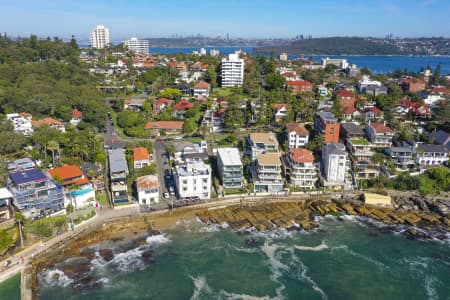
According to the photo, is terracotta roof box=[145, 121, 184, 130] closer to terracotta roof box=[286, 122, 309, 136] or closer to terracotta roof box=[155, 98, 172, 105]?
terracotta roof box=[155, 98, 172, 105]

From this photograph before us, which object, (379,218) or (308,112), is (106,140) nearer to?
(308,112)

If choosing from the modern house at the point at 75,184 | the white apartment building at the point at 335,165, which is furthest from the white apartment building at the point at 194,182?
the white apartment building at the point at 335,165

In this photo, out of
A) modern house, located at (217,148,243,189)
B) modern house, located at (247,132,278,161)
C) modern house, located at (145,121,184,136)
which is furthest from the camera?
modern house, located at (145,121,184,136)

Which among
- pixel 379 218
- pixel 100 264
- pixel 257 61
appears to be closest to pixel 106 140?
pixel 100 264

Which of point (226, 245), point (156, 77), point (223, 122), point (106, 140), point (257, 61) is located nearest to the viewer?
point (226, 245)

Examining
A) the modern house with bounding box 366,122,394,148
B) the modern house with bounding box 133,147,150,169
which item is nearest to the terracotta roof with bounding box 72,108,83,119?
the modern house with bounding box 133,147,150,169

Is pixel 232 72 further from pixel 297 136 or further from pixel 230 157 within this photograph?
pixel 230 157
